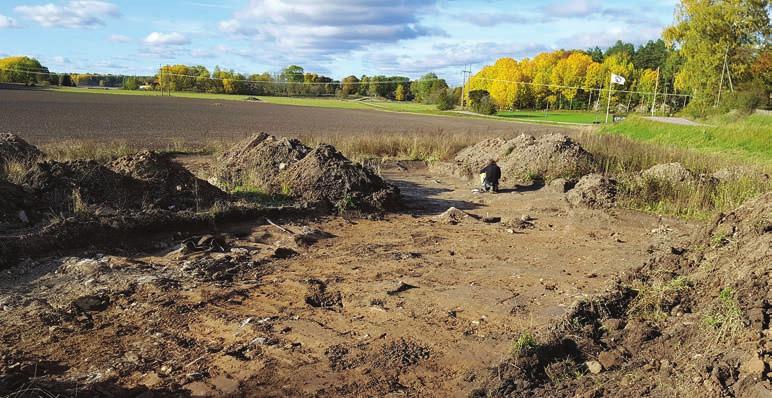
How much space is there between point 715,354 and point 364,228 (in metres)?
6.72

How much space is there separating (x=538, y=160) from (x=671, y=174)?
11.3 feet

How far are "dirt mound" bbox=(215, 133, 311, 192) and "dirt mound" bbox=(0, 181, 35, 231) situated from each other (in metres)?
3.89

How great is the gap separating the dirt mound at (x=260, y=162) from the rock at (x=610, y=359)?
832 centimetres

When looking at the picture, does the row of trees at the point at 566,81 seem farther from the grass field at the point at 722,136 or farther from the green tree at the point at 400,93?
the grass field at the point at 722,136

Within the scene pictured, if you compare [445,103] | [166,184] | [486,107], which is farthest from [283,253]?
[445,103]

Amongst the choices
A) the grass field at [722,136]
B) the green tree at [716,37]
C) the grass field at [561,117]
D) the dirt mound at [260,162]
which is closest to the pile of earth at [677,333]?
the dirt mound at [260,162]

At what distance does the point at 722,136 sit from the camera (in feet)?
81.7

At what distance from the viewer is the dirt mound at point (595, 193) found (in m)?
11.1

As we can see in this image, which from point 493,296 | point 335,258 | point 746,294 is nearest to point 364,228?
point 335,258

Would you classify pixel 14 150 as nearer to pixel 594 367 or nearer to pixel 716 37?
pixel 594 367

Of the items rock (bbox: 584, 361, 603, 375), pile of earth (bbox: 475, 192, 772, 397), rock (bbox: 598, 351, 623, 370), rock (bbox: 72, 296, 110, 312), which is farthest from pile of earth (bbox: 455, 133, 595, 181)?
rock (bbox: 72, 296, 110, 312)

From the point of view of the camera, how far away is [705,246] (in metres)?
5.65

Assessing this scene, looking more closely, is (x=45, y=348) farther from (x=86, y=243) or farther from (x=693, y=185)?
(x=693, y=185)

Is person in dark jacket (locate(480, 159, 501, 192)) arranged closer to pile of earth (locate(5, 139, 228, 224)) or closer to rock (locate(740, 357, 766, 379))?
pile of earth (locate(5, 139, 228, 224))
